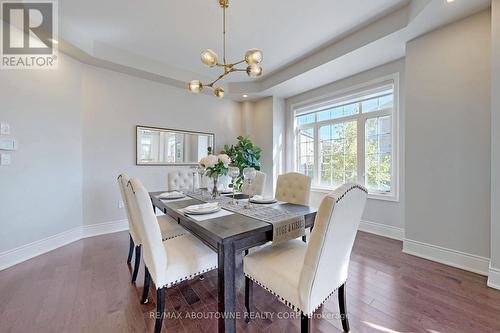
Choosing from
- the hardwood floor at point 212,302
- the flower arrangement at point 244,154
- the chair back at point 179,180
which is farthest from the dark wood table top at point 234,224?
the flower arrangement at point 244,154

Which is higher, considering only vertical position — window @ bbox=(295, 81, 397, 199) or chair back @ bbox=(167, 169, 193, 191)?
window @ bbox=(295, 81, 397, 199)

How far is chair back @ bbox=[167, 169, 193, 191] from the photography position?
296 cm

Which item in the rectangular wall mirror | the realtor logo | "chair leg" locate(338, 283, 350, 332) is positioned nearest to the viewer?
"chair leg" locate(338, 283, 350, 332)

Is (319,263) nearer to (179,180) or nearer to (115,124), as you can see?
(179,180)

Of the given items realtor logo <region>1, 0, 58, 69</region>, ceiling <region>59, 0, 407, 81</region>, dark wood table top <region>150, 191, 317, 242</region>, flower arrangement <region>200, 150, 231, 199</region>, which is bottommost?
dark wood table top <region>150, 191, 317, 242</region>

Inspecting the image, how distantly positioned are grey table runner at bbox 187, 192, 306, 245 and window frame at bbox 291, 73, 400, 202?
7.74 feet

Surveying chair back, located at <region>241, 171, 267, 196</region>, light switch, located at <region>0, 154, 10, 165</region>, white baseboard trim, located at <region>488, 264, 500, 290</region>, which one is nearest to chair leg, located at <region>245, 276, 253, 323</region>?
chair back, located at <region>241, 171, 267, 196</region>

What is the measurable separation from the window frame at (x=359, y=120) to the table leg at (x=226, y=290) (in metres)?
2.99

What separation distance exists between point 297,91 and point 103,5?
3.34 meters

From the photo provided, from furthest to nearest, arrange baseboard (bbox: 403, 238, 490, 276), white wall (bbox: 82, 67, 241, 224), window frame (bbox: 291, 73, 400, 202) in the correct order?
white wall (bbox: 82, 67, 241, 224) → window frame (bbox: 291, 73, 400, 202) → baseboard (bbox: 403, 238, 490, 276)

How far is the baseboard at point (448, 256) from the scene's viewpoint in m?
2.09

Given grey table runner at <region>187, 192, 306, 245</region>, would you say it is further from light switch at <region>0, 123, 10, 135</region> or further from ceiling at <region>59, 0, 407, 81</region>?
light switch at <region>0, 123, 10, 135</region>

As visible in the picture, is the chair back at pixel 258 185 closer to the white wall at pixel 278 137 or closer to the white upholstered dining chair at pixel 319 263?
the white upholstered dining chair at pixel 319 263

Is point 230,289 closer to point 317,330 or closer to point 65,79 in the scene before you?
point 317,330
